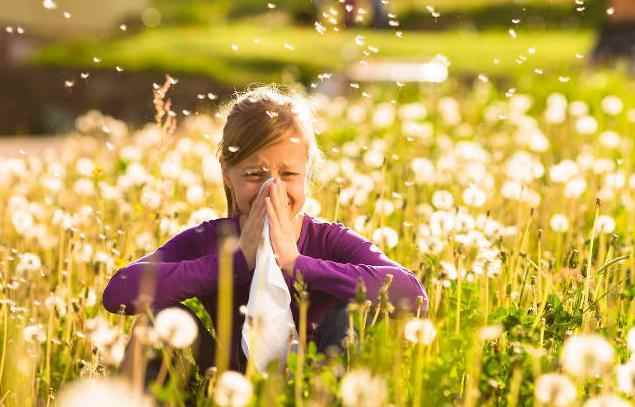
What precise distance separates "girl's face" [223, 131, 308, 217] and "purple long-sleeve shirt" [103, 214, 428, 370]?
0.13 meters

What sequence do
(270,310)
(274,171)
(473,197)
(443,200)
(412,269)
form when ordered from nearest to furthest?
(270,310) → (274,171) → (412,269) → (473,197) → (443,200)

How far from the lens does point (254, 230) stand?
2.79 meters

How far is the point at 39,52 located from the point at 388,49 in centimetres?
495

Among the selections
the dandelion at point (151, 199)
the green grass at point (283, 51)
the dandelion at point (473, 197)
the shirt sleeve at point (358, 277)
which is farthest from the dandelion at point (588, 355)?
the green grass at point (283, 51)

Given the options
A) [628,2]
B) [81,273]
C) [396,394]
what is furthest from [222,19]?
[396,394]

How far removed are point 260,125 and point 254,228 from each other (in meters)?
0.30

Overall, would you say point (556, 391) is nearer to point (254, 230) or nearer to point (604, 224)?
point (254, 230)

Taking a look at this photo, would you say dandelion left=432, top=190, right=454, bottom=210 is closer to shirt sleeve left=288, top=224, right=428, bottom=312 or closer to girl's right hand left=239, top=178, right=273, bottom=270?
shirt sleeve left=288, top=224, right=428, bottom=312

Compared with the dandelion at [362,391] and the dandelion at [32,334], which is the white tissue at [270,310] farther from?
the dandelion at [362,391]

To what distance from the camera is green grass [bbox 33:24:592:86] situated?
1459 cm

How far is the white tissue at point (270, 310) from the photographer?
2.66 m

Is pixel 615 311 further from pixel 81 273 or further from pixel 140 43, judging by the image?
pixel 140 43

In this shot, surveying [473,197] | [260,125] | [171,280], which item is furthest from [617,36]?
[171,280]

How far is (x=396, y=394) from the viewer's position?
2.20 metres
